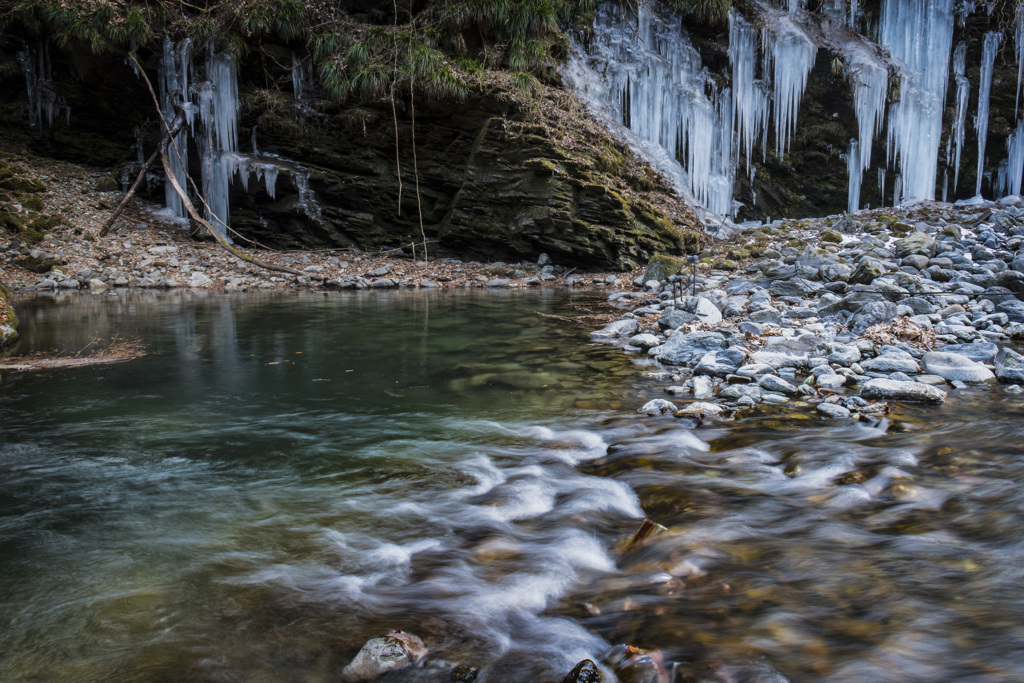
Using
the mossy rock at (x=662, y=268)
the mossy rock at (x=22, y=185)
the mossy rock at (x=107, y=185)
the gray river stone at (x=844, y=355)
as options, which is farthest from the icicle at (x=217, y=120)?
the gray river stone at (x=844, y=355)

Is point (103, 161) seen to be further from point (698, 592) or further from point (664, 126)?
point (698, 592)

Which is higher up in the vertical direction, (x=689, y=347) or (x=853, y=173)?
(x=853, y=173)

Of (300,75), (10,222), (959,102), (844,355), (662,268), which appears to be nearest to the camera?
(844,355)

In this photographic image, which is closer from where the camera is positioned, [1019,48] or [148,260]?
[148,260]

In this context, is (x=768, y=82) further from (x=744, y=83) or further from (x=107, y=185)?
(x=107, y=185)

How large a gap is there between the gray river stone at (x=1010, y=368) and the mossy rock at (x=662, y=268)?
6.88 metres

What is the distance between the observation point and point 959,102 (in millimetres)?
15914

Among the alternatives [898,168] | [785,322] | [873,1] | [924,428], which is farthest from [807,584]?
[873,1]

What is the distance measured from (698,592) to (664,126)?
606 inches

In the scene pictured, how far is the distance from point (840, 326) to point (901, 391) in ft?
6.97

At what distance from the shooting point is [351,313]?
29.7 ft

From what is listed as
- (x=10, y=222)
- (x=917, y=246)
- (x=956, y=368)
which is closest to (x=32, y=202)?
(x=10, y=222)

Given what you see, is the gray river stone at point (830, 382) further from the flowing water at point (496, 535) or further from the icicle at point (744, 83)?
the icicle at point (744, 83)

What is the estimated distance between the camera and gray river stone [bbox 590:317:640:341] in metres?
6.71
